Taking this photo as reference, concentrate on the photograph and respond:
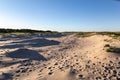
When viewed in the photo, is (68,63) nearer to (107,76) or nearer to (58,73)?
(58,73)

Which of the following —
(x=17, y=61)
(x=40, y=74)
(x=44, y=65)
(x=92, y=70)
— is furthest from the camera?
(x=17, y=61)

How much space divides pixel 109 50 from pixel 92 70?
14.0 ft

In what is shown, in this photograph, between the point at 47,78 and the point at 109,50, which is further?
the point at 109,50

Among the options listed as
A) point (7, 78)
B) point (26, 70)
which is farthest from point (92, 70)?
point (7, 78)

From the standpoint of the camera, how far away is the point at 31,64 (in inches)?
440

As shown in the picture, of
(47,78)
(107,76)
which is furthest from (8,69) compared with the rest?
(107,76)

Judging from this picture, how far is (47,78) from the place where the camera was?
28.2 feet

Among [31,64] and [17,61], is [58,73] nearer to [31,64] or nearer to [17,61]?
[31,64]

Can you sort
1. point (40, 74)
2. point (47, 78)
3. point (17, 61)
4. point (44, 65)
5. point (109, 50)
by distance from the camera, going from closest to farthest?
point (47, 78), point (40, 74), point (44, 65), point (17, 61), point (109, 50)

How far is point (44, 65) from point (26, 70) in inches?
54.9

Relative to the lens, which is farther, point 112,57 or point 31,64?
point 112,57

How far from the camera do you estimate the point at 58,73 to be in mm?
9305

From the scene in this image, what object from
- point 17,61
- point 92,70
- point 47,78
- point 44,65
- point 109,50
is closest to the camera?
point 47,78

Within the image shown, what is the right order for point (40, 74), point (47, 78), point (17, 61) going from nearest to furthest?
point (47, 78) → point (40, 74) → point (17, 61)
